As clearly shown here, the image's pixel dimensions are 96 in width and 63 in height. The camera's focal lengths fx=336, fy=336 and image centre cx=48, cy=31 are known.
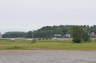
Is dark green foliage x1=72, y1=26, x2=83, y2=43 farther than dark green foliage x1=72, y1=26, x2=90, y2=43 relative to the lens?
No

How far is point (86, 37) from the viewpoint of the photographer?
89.1m

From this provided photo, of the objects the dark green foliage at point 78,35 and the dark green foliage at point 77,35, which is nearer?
the dark green foliage at point 77,35
